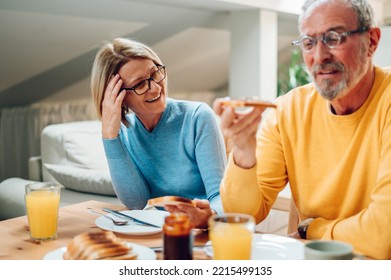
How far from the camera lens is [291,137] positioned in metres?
1.34

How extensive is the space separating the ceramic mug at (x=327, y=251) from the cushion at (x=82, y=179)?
1.63 m

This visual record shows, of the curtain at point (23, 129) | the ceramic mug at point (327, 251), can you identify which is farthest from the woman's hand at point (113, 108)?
the curtain at point (23, 129)

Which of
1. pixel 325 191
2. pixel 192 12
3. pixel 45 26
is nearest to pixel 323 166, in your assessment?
pixel 325 191

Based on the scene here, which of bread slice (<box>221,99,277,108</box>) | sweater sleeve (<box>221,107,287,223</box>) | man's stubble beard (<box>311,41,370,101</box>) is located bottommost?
sweater sleeve (<box>221,107,287,223</box>)

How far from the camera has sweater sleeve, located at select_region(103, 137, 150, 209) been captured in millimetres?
1580

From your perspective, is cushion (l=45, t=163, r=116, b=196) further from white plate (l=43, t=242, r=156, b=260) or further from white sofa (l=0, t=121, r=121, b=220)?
white plate (l=43, t=242, r=156, b=260)

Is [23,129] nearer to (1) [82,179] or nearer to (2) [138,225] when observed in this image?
(1) [82,179]

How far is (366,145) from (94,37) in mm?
2582

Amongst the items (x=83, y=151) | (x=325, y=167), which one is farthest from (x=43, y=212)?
(x=83, y=151)

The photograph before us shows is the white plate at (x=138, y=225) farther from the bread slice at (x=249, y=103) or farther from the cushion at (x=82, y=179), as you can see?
the cushion at (x=82, y=179)

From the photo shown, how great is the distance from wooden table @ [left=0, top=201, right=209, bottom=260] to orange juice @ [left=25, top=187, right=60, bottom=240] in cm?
2

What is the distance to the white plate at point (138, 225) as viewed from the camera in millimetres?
1128

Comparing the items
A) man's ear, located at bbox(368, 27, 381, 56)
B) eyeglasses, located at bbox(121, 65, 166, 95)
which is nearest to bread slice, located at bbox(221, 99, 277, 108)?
man's ear, located at bbox(368, 27, 381, 56)
